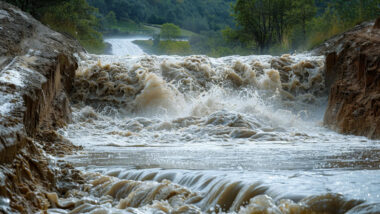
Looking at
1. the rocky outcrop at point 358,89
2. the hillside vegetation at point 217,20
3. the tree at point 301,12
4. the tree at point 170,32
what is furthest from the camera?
the tree at point 170,32

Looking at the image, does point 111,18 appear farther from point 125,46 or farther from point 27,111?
point 27,111

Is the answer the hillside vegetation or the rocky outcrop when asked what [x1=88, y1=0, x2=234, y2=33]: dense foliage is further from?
the rocky outcrop

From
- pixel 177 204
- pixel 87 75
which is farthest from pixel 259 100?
pixel 177 204

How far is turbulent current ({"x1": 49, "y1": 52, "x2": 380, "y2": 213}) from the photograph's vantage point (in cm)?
245

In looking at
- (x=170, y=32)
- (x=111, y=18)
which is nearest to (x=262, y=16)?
(x=170, y=32)

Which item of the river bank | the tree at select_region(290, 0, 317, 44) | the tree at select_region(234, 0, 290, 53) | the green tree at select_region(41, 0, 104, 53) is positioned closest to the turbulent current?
the river bank

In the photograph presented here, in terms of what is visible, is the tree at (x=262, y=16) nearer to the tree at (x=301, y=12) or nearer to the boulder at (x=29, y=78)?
the tree at (x=301, y=12)

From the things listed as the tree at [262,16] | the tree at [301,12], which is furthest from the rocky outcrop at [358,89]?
the tree at [301,12]

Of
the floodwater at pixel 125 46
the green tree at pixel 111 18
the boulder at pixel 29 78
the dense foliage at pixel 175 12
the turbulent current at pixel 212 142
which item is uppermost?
the dense foliage at pixel 175 12

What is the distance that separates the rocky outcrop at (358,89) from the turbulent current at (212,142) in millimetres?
380

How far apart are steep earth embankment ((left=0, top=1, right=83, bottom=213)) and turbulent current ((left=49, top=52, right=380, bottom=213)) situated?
9.4 inches

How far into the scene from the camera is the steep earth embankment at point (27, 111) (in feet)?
8.50

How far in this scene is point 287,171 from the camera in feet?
9.93

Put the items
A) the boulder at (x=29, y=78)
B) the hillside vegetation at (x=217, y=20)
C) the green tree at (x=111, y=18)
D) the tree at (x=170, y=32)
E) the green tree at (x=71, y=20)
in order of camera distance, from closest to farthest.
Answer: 1. the boulder at (x=29, y=78)
2. the green tree at (x=71, y=20)
3. the hillside vegetation at (x=217, y=20)
4. the tree at (x=170, y=32)
5. the green tree at (x=111, y=18)
